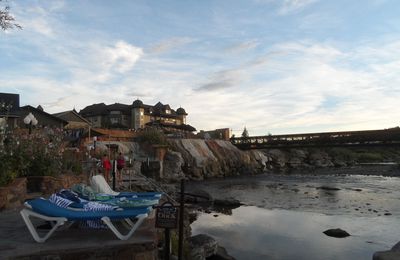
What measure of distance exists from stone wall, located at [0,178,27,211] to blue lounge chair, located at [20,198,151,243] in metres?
2.91

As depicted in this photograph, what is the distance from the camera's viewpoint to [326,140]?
52469mm

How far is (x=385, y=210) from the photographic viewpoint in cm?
2055

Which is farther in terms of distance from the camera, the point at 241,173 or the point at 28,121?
the point at 241,173

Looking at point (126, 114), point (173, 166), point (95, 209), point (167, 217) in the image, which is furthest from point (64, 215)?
point (126, 114)

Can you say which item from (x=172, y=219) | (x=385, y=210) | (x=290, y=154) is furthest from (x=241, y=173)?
(x=172, y=219)

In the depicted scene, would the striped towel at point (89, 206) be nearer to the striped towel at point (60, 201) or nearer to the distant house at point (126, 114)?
the striped towel at point (60, 201)

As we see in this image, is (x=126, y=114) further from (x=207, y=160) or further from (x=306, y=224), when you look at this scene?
(x=306, y=224)

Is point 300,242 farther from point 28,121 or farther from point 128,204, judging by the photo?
point 28,121

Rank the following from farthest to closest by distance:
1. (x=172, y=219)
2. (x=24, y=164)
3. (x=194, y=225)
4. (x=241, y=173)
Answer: (x=241, y=173) < (x=194, y=225) < (x=24, y=164) < (x=172, y=219)

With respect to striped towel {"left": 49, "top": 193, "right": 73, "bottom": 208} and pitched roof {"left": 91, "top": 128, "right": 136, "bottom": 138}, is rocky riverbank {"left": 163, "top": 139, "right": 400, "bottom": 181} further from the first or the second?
striped towel {"left": 49, "top": 193, "right": 73, "bottom": 208}

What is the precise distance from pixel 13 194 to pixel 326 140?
48351mm

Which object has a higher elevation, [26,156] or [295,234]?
[26,156]

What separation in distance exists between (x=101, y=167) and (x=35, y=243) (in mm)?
14073

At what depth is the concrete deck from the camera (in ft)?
17.5
